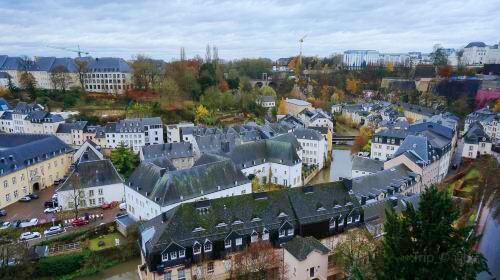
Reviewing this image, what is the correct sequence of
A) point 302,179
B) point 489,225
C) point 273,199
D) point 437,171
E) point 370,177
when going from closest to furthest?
point 273,199, point 489,225, point 370,177, point 437,171, point 302,179

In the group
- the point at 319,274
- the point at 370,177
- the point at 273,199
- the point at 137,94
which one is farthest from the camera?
the point at 137,94

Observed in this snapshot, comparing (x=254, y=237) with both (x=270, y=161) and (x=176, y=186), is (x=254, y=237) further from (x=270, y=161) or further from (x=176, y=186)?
(x=270, y=161)

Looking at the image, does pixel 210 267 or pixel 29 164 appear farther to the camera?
pixel 29 164

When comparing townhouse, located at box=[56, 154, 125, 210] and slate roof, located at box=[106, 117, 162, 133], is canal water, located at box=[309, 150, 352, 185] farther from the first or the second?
slate roof, located at box=[106, 117, 162, 133]

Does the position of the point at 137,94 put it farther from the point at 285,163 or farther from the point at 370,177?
the point at 370,177

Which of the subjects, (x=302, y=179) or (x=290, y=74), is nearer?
(x=302, y=179)

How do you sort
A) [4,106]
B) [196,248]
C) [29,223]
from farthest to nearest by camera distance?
[4,106] < [29,223] < [196,248]

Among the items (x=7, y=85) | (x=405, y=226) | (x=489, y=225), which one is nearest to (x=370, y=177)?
(x=489, y=225)

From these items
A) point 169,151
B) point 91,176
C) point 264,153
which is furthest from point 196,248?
point 169,151
